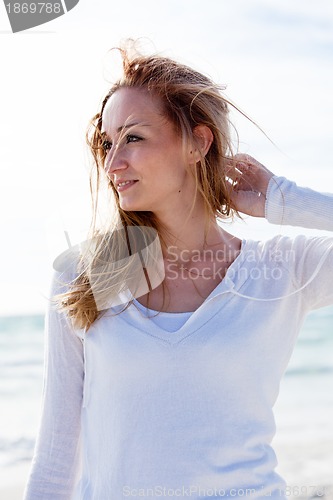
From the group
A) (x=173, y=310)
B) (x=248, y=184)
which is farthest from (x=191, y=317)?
(x=248, y=184)

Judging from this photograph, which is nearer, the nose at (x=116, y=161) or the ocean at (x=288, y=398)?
the nose at (x=116, y=161)

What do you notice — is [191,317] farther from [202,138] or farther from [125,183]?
[202,138]

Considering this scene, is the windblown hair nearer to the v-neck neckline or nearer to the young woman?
the young woman

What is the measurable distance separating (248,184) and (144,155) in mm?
386

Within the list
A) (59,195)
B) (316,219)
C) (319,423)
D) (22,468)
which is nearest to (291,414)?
(319,423)

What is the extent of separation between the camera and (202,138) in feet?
8.57

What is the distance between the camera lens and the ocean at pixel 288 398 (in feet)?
24.2

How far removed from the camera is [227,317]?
2.33 metres

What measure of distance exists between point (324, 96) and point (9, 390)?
7.48m

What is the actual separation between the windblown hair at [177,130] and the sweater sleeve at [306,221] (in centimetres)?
17

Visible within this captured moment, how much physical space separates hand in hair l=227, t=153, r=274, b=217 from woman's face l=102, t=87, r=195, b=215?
0.14 metres
